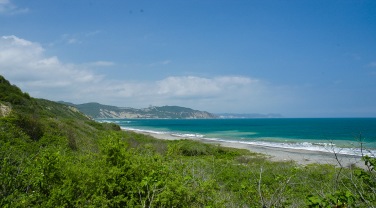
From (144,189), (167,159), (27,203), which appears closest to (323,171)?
(167,159)

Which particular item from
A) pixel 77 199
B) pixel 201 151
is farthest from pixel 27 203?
pixel 201 151

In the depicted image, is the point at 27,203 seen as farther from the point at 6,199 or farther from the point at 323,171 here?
the point at 323,171

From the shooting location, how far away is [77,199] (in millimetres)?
5336

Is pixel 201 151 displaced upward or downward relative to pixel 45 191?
downward

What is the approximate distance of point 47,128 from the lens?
19.8 meters

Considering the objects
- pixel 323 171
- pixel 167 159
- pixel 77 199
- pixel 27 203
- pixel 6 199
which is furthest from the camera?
pixel 323 171

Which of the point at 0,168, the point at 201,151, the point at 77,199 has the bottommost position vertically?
the point at 201,151

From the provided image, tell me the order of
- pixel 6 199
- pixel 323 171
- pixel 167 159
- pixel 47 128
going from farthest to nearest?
pixel 47 128, pixel 323 171, pixel 167 159, pixel 6 199

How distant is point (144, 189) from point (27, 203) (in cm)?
182

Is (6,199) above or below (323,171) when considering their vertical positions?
above

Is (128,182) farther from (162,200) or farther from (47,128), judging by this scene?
(47,128)

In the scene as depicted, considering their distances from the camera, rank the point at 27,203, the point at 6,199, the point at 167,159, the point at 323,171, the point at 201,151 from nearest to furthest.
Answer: the point at 6,199 < the point at 27,203 < the point at 167,159 < the point at 323,171 < the point at 201,151

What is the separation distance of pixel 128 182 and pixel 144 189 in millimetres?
305

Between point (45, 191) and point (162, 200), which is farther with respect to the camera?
point (45, 191)
